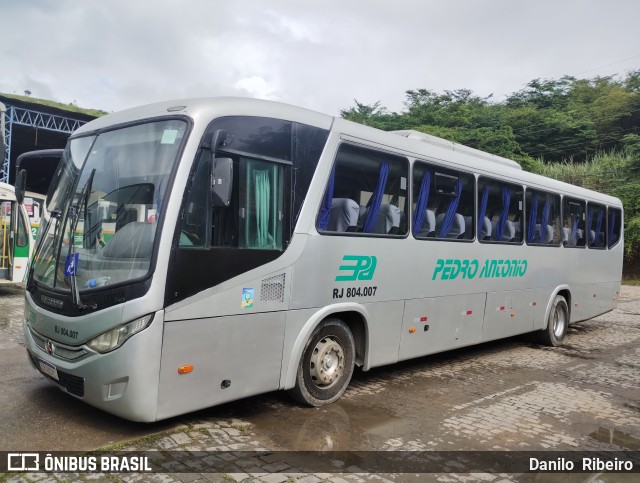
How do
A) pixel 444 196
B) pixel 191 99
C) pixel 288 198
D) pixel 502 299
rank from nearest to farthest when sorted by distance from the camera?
pixel 191 99
pixel 288 198
pixel 444 196
pixel 502 299

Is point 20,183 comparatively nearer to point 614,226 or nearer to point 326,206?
point 326,206

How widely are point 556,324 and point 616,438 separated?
558 centimetres

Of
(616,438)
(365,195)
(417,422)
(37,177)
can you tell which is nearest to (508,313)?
(616,438)

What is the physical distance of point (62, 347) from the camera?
484 centimetres

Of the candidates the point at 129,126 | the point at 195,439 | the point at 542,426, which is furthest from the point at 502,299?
the point at 129,126

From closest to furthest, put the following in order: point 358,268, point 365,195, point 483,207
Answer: point 358,268, point 365,195, point 483,207

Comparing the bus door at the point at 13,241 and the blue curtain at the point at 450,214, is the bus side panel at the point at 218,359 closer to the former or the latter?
the blue curtain at the point at 450,214

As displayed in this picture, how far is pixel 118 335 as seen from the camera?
4422 mm

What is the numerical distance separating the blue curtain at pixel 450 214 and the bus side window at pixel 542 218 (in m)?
2.33

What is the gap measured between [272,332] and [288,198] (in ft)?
4.36

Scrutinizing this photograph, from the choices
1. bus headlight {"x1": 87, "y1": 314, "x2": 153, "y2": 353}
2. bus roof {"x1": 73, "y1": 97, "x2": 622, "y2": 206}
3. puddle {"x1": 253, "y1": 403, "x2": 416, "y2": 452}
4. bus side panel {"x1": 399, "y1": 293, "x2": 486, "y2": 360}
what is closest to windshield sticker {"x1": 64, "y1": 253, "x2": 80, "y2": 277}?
bus headlight {"x1": 87, "y1": 314, "x2": 153, "y2": 353}

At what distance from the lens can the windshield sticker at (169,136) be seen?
479 centimetres

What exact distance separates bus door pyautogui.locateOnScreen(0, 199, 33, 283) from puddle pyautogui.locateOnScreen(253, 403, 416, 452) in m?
11.1

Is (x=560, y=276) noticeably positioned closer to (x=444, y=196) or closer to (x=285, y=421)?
(x=444, y=196)
